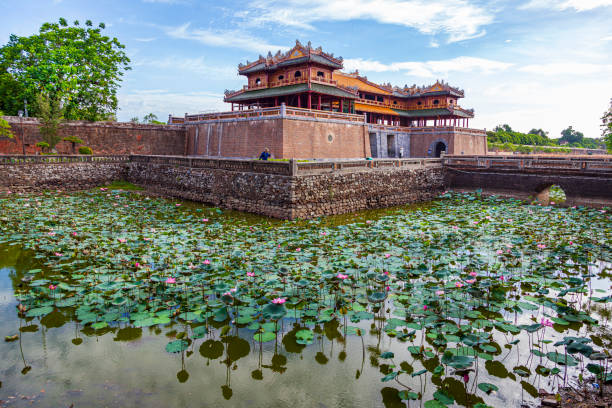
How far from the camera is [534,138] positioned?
5691 centimetres

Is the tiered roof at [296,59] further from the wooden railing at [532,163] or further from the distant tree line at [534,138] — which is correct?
the distant tree line at [534,138]

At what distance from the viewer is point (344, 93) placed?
26438 millimetres

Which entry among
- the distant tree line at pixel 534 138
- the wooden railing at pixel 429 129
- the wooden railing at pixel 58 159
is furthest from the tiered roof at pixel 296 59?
the distant tree line at pixel 534 138

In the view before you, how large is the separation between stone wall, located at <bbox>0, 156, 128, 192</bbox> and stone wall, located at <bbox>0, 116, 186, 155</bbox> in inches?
165

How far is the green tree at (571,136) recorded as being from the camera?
244ft

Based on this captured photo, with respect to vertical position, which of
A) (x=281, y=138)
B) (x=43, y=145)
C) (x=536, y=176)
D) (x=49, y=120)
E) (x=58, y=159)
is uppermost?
(x=49, y=120)

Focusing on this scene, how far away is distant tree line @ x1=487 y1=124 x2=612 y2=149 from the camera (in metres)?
51.9

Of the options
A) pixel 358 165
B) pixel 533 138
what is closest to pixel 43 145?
pixel 358 165

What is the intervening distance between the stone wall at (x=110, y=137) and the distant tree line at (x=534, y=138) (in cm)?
3982

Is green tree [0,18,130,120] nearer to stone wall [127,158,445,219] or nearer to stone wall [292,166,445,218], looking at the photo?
stone wall [127,158,445,219]

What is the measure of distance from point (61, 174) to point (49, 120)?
517 cm

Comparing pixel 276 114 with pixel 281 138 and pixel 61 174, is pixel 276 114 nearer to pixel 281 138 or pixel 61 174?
pixel 281 138

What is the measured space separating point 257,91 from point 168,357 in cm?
Result: 2591

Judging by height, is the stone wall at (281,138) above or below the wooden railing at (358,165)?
above
